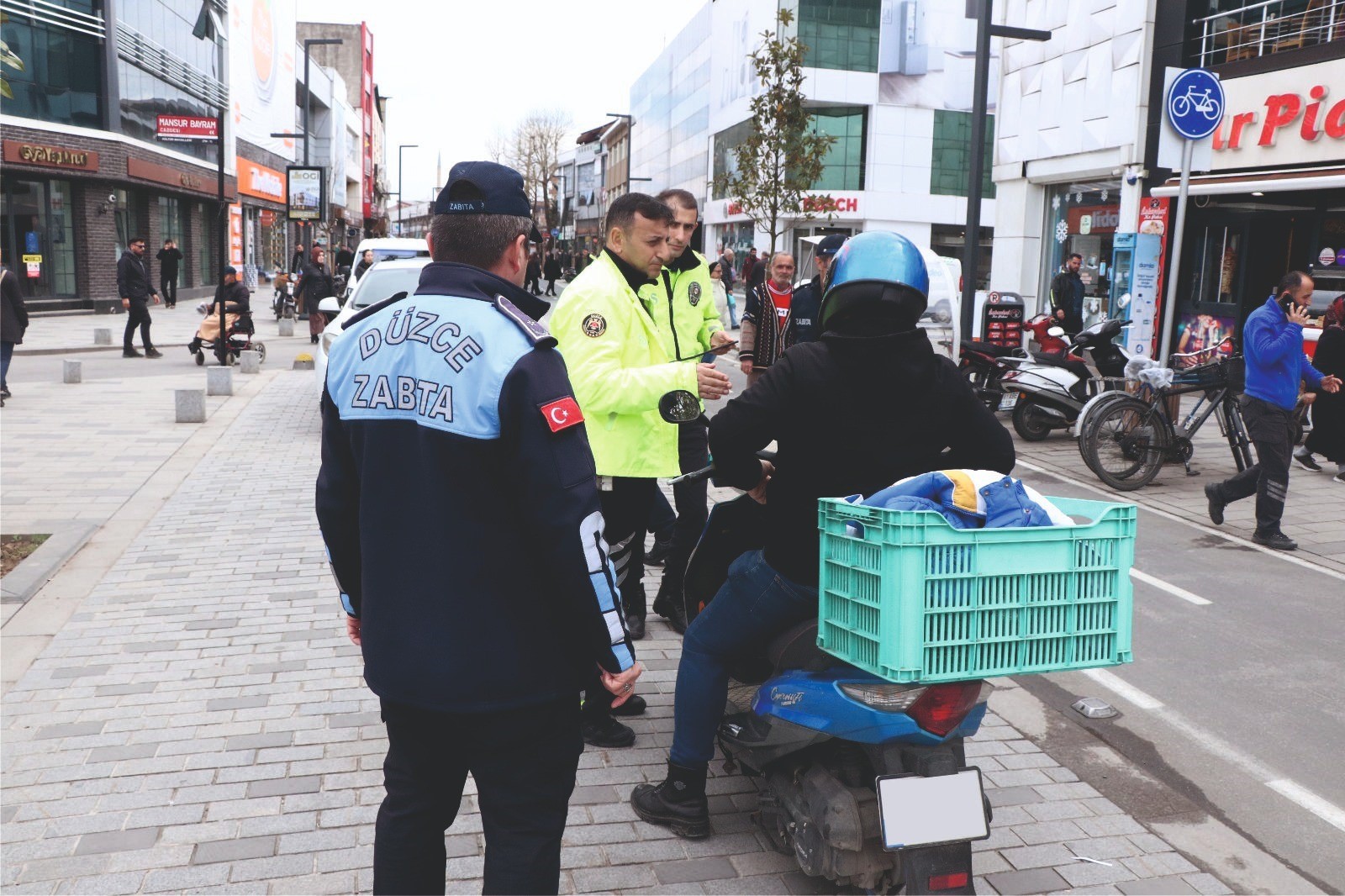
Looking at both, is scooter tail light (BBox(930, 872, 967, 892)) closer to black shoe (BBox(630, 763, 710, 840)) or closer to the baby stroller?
black shoe (BBox(630, 763, 710, 840))

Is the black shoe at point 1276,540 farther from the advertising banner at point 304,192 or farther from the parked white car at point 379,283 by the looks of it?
the advertising banner at point 304,192

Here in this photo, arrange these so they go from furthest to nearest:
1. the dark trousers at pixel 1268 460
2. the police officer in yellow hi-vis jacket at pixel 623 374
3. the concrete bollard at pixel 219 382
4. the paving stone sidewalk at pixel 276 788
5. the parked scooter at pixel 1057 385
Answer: the concrete bollard at pixel 219 382 → the parked scooter at pixel 1057 385 → the dark trousers at pixel 1268 460 → the police officer in yellow hi-vis jacket at pixel 623 374 → the paving stone sidewalk at pixel 276 788

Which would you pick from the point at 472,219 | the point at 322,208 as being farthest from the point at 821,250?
the point at 322,208

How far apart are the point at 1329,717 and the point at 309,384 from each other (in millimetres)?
14134

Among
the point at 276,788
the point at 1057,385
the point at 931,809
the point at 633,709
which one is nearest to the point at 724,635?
the point at 931,809

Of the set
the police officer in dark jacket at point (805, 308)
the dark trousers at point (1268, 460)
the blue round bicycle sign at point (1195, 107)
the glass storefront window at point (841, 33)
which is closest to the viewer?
the dark trousers at point (1268, 460)

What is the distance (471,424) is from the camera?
7.49ft

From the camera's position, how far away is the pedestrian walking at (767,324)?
32.7ft

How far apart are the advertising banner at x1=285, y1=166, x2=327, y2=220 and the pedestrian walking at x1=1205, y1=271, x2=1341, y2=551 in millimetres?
30975

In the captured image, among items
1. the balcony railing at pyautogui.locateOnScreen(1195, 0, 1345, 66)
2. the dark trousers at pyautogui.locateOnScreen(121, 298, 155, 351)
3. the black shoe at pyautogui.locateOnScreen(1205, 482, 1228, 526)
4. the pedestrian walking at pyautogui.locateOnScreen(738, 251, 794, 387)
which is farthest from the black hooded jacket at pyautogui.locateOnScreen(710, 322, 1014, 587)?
the dark trousers at pyautogui.locateOnScreen(121, 298, 155, 351)

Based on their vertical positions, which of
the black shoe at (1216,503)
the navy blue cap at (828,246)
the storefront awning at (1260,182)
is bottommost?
the black shoe at (1216,503)

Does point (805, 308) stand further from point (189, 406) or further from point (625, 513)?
point (189, 406)

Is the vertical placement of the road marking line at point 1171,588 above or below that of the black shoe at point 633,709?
below

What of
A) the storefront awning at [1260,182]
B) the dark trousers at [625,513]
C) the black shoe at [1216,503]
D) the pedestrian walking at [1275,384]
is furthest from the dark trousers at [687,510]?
the storefront awning at [1260,182]
